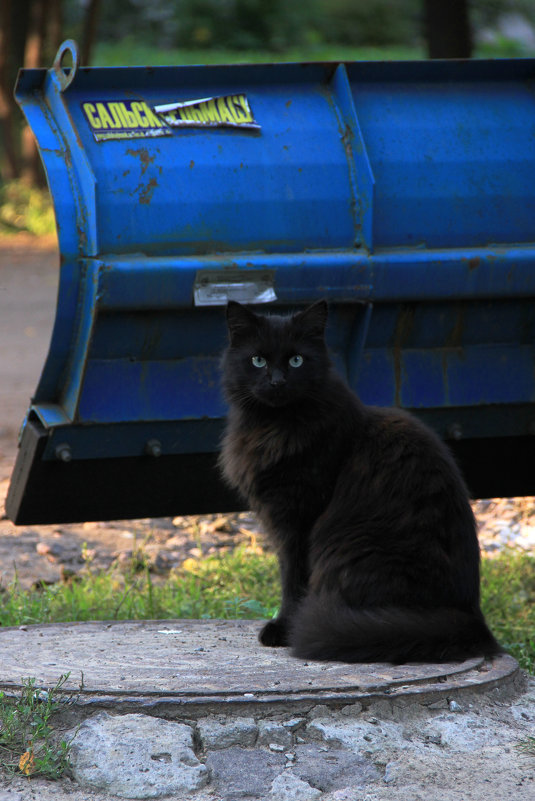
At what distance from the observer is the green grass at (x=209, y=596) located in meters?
4.07

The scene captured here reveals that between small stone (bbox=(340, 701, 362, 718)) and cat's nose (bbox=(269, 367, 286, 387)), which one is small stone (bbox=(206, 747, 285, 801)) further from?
cat's nose (bbox=(269, 367, 286, 387))

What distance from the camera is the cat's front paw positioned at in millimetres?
3312

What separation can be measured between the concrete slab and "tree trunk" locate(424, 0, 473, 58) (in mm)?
6796

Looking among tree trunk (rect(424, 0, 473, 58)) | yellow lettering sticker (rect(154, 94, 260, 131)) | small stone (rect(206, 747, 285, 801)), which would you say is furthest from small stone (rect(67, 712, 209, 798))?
tree trunk (rect(424, 0, 473, 58))

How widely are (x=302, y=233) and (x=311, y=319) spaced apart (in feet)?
1.94

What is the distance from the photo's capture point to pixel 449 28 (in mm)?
8836

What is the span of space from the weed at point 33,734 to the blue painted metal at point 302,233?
4.31 feet

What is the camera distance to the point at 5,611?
3998 mm

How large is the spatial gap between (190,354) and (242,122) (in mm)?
912

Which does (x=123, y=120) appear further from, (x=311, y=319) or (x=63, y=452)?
(x=63, y=452)

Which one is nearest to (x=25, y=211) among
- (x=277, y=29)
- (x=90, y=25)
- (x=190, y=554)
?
(x=90, y=25)

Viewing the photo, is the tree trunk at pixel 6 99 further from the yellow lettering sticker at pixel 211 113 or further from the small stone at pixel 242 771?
the small stone at pixel 242 771

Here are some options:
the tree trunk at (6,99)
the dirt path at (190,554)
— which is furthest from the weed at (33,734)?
the tree trunk at (6,99)

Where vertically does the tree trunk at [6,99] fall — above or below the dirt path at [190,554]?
above
